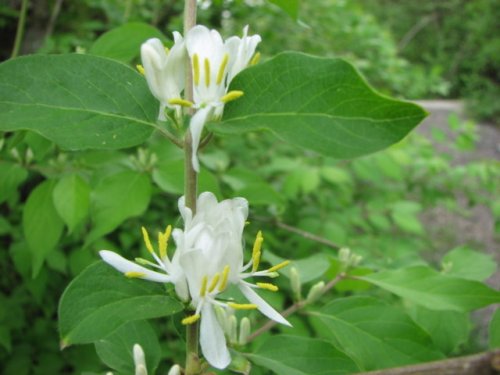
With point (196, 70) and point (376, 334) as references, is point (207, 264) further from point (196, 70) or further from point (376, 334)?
point (376, 334)

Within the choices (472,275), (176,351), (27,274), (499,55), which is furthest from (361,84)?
(499,55)

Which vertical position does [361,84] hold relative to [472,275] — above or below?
above

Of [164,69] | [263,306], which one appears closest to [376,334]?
[263,306]

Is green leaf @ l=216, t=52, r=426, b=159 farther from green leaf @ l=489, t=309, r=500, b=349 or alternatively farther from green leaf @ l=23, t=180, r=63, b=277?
green leaf @ l=23, t=180, r=63, b=277

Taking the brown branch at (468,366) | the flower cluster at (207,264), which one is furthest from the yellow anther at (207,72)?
the brown branch at (468,366)

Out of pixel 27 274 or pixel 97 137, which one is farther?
pixel 27 274

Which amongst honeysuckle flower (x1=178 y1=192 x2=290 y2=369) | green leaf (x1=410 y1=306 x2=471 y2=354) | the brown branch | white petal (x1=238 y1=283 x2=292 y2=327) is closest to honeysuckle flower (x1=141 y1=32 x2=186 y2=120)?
honeysuckle flower (x1=178 y1=192 x2=290 y2=369)

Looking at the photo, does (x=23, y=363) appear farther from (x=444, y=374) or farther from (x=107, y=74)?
(x=444, y=374)
